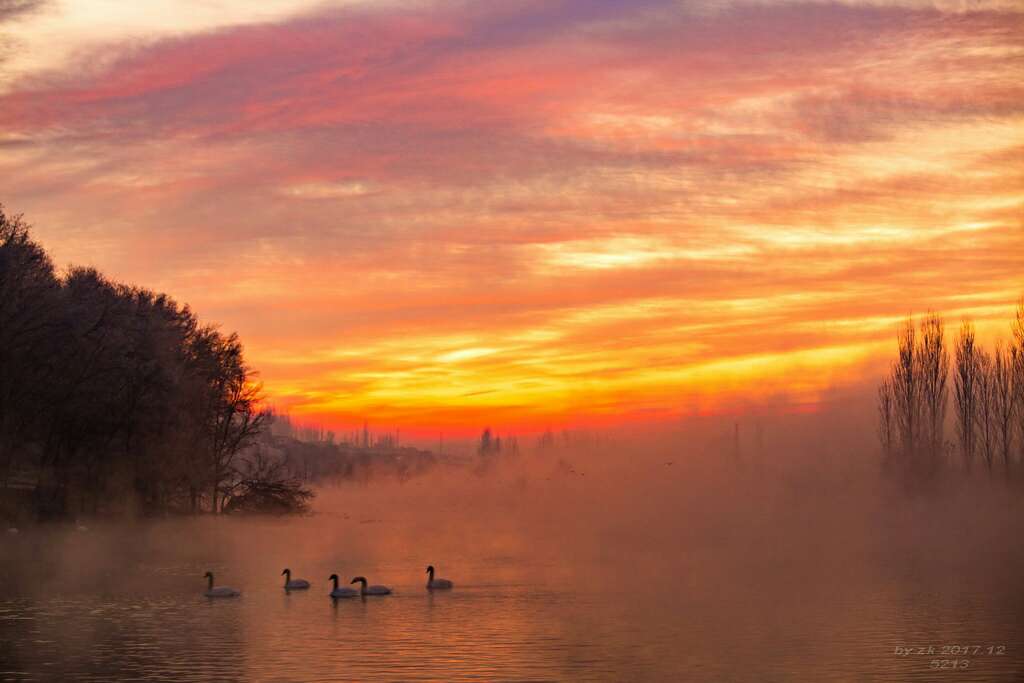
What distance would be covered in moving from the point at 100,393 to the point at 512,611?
1847 inches

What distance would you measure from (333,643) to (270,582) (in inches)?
774

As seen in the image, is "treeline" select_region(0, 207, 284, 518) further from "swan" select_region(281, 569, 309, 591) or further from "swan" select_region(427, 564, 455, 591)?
"swan" select_region(427, 564, 455, 591)

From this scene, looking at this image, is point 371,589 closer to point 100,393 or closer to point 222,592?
point 222,592

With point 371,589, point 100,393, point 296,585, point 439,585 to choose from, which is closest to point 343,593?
point 371,589

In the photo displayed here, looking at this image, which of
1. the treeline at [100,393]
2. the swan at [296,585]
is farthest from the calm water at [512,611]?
the treeline at [100,393]

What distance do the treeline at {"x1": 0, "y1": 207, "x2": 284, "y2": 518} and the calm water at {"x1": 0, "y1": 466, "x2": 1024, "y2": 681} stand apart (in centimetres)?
614

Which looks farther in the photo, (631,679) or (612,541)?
(612,541)

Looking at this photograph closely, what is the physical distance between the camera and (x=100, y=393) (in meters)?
78.4

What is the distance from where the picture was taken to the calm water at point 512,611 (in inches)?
1187

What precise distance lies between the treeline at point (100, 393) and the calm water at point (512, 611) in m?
Result: 6.14

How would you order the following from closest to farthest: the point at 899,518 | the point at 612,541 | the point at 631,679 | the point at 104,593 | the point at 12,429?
the point at 631,679
the point at 104,593
the point at 12,429
the point at 612,541
the point at 899,518

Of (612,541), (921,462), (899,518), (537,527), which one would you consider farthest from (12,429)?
(921,462)

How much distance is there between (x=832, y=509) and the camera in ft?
425

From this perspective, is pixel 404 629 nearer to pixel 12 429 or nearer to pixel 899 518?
pixel 12 429
